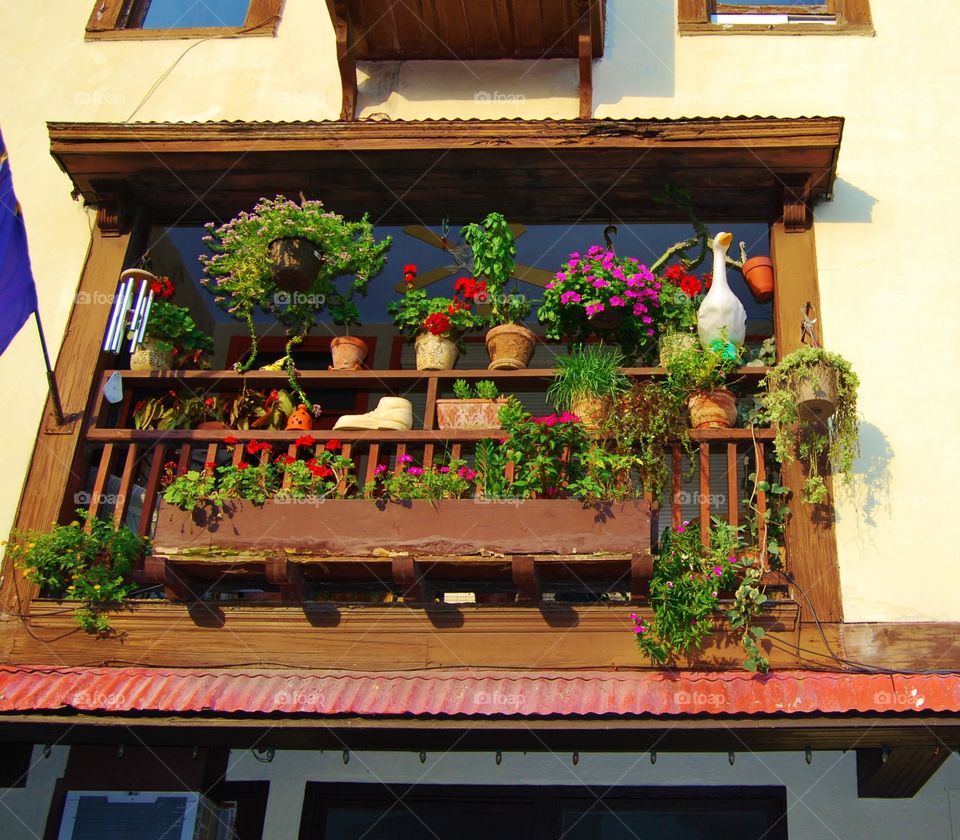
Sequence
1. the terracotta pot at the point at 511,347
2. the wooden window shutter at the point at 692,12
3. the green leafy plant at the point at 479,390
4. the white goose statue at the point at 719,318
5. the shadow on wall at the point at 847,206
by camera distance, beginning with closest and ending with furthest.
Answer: the green leafy plant at the point at 479,390 → the white goose statue at the point at 719,318 → the terracotta pot at the point at 511,347 → the shadow on wall at the point at 847,206 → the wooden window shutter at the point at 692,12

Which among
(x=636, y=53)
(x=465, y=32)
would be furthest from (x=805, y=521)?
(x=465, y=32)

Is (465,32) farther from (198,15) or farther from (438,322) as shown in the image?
(438,322)

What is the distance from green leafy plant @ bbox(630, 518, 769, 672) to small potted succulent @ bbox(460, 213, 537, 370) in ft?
5.96

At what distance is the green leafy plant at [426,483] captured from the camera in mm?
7648

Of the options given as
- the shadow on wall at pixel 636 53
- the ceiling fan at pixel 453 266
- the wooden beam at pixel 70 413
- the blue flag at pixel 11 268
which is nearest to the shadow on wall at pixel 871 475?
the ceiling fan at pixel 453 266

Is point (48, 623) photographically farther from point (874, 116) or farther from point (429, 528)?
point (874, 116)

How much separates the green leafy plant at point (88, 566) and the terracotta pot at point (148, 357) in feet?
5.05

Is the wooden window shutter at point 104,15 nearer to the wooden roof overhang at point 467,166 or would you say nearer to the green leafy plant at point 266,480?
the wooden roof overhang at point 467,166

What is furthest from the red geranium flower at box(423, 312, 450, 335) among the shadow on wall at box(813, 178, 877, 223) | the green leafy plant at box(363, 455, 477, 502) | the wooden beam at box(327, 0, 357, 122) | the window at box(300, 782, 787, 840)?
the window at box(300, 782, 787, 840)

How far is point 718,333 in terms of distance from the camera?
8.57 metres

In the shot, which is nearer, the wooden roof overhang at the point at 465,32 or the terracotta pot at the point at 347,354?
the terracotta pot at the point at 347,354

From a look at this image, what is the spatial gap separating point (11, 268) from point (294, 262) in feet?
6.16

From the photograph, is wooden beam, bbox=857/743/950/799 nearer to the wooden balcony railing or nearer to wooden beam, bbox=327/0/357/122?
the wooden balcony railing

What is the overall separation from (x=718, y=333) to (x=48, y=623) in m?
4.64
